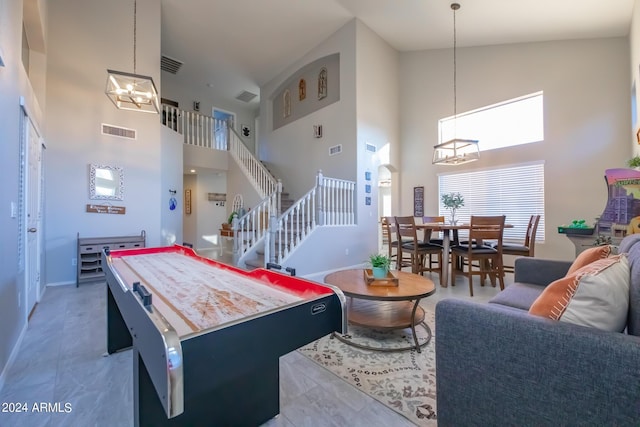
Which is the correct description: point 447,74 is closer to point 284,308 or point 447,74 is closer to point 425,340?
point 425,340

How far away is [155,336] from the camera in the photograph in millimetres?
725

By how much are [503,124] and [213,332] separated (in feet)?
20.6

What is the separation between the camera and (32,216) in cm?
314

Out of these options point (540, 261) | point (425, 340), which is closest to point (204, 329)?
point (425, 340)

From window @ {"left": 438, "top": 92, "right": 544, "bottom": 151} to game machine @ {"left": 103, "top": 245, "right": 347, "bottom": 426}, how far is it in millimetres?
5647

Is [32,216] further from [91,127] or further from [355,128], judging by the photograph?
[355,128]

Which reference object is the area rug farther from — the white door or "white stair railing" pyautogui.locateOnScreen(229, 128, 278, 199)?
"white stair railing" pyautogui.locateOnScreen(229, 128, 278, 199)

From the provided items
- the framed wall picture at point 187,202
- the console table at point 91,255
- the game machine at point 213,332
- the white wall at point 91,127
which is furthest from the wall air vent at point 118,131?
the framed wall picture at point 187,202

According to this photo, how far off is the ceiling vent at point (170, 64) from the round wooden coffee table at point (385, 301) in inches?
302

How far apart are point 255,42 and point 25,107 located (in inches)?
202

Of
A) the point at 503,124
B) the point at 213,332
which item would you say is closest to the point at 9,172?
the point at 213,332

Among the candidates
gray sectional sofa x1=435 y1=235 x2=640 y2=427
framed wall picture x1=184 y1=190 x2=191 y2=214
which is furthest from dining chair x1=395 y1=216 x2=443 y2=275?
framed wall picture x1=184 y1=190 x2=191 y2=214

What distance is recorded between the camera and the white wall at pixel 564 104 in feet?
14.1

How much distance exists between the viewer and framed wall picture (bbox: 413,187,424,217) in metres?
6.32
